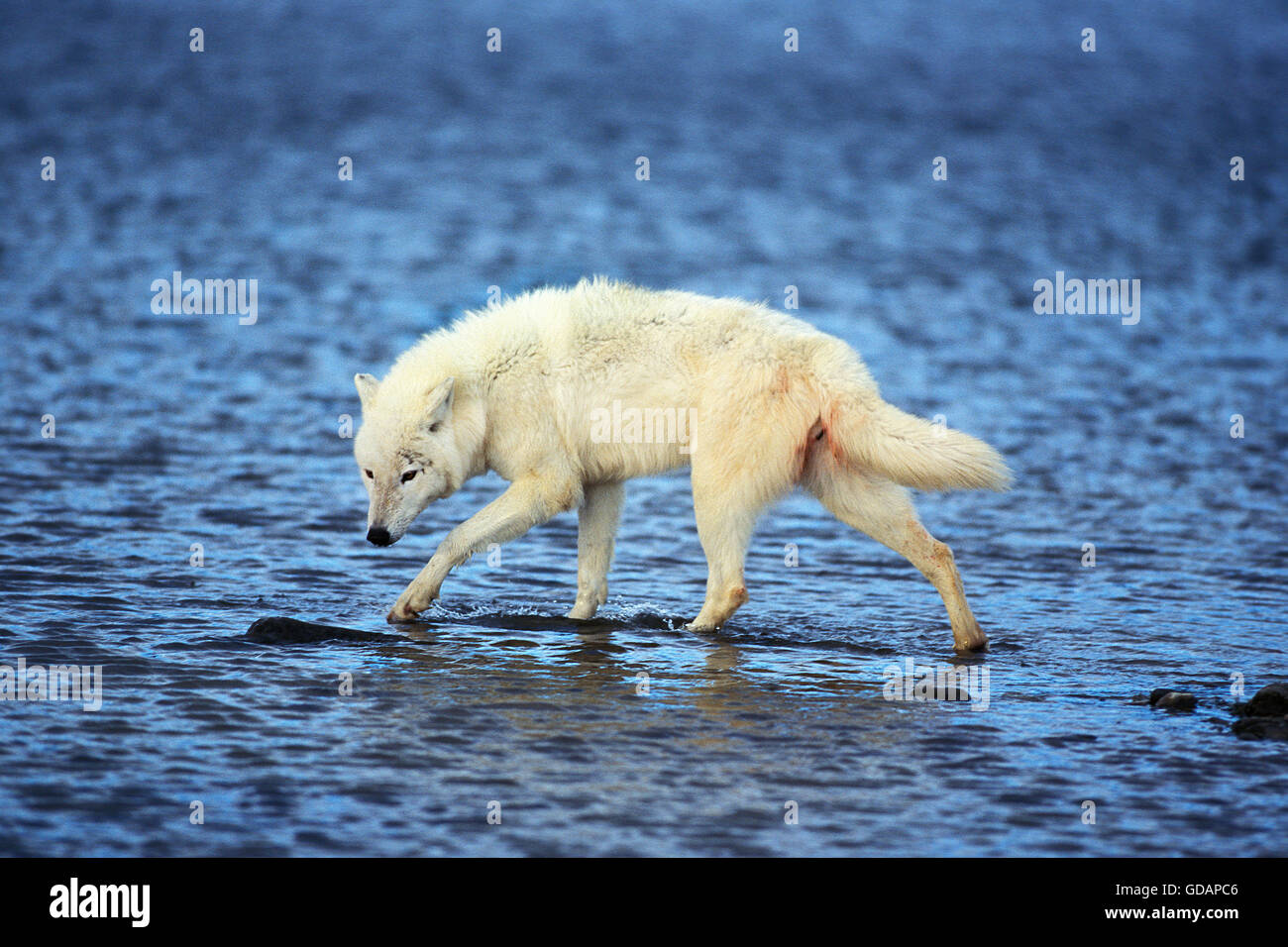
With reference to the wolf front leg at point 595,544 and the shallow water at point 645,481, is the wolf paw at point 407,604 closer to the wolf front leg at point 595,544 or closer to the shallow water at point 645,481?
the shallow water at point 645,481

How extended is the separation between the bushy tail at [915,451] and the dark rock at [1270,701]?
1767 millimetres

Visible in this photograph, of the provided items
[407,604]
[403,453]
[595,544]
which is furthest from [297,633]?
[595,544]

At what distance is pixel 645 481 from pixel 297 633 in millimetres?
6091

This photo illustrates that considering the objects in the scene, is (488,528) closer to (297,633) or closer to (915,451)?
(297,633)

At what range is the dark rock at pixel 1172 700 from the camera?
7.92m

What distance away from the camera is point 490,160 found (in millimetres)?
31875

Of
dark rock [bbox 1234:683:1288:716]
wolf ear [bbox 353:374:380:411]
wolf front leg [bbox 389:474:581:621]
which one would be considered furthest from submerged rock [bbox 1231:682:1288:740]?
wolf ear [bbox 353:374:380:411]

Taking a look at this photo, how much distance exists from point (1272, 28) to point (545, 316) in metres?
35.8

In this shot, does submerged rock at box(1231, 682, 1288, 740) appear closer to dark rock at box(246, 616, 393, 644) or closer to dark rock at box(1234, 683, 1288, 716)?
dark rock at box(1234, 683, 1288, 716)

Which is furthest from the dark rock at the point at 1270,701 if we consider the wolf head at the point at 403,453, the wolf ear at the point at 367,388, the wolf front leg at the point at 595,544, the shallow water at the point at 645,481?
the wolf ear at the point at 367,388

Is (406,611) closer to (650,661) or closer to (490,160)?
(650,661)

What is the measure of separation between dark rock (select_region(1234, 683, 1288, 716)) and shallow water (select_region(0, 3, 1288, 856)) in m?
0.19

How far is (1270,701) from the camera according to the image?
7.64 meters

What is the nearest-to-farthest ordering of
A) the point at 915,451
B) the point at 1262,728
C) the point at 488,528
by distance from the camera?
the point at 1262,728, the point at 915,451, the point at 488,528
